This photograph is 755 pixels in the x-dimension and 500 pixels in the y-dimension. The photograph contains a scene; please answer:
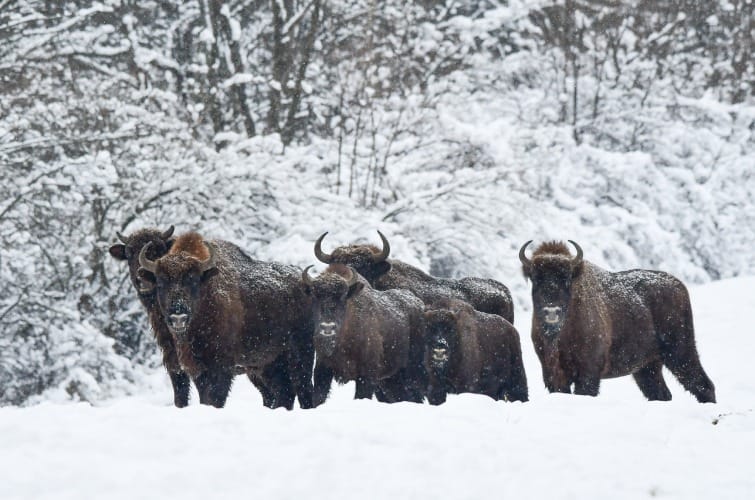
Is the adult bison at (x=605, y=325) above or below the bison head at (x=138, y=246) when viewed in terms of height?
below

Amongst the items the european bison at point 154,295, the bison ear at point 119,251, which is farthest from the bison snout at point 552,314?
the bison ear at point 119,251

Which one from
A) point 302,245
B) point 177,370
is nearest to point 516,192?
point 302,245

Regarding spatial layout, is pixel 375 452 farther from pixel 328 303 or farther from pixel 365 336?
pixel 365 336

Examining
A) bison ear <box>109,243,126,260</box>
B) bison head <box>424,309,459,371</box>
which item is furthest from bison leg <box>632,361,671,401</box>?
bison ear <box>109,243,126,260</box>

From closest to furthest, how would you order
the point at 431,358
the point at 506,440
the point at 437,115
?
the point at 506,440 → the point at 431,358 → the point at 437,115

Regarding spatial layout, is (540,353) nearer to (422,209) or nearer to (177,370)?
(177,370)

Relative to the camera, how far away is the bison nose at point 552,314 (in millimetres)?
8789

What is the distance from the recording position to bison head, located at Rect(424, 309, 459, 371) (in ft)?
31.8

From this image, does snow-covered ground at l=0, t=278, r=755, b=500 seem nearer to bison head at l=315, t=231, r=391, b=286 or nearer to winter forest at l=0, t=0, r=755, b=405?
bison head at l=315, t=231, r=391, b=286

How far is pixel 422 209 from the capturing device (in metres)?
18.1

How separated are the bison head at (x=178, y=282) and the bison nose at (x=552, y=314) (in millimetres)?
2878

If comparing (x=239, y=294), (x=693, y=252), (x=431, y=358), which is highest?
(x=239, y=294)

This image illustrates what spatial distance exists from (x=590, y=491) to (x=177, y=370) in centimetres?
459

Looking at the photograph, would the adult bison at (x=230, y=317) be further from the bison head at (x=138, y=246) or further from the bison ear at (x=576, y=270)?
the bison ear at (x=576, y=270)
